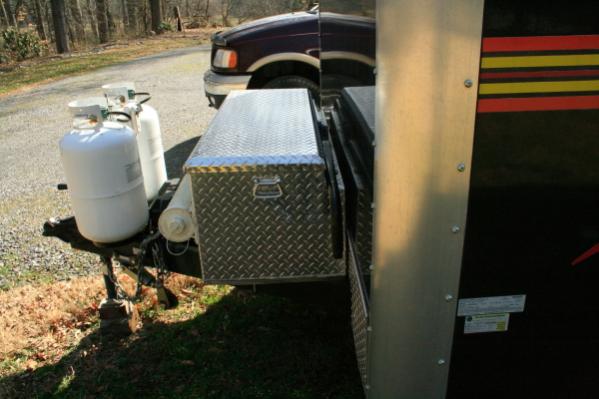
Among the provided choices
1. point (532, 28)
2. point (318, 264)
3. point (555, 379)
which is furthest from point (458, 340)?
point (532, 28)

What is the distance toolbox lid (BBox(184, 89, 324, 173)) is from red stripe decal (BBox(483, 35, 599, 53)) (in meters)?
0.85

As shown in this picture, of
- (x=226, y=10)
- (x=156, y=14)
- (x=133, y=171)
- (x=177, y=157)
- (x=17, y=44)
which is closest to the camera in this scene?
(x=133, y=171)

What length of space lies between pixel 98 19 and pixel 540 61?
24.8 meters

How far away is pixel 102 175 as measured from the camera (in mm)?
2559

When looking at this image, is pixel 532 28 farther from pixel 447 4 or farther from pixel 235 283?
pixel 235 283

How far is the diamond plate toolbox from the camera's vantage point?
224 centimetres

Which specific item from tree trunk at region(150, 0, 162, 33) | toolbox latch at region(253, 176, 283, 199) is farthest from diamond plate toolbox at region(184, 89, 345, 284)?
tree trunk at region(150, 0, 162, 33)

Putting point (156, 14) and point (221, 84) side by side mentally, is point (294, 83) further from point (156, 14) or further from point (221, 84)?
point (156, 14)

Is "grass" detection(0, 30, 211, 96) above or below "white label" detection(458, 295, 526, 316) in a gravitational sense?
below

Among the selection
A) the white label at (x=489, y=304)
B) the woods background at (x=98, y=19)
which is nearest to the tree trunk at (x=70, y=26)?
the woods background at (x=98, y=19)

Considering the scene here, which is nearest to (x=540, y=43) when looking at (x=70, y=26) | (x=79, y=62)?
(x=79, y=62)

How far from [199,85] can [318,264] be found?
374 inches

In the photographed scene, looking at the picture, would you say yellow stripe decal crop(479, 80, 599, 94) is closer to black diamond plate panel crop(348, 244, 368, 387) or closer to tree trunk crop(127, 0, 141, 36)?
black diamond plate panel crop(348, 244, 368, 387)

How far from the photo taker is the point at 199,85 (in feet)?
37.0
